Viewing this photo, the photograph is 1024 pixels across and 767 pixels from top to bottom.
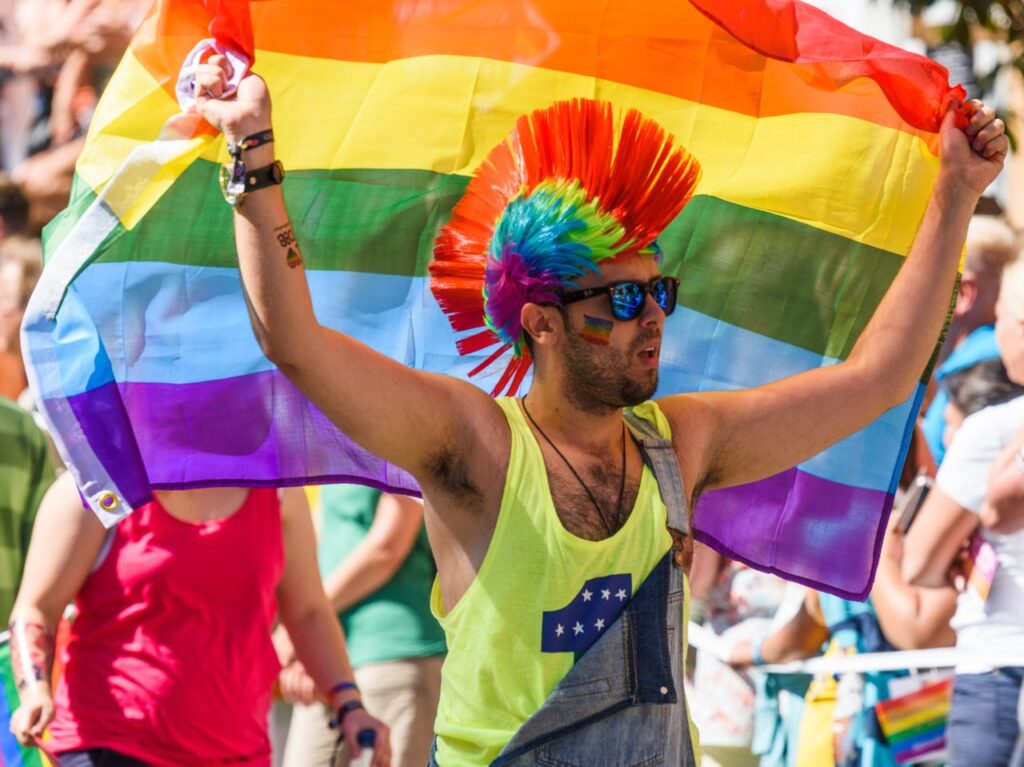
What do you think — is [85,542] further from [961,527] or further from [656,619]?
[961,527]

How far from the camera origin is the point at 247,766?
4.45 meters

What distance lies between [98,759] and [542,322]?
1923 millimetres

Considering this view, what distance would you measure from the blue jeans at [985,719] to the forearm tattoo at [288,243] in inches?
112

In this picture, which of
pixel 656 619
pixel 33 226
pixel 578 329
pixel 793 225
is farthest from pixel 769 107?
pixel 33 226

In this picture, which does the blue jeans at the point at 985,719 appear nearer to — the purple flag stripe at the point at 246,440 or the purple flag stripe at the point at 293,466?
the purple flag stripe at the point at 293,466

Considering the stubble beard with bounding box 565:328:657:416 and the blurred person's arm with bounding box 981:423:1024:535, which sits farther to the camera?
the blurred person's arm with bounding box 981:423:1024:535

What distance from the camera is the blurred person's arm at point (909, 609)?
16.6 ft

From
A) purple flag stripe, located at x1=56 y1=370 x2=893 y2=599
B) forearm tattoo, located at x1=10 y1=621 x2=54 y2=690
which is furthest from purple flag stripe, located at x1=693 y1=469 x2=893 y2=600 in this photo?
forearm tattoo, located at x1=10 y1=621 x2=54 y2=690

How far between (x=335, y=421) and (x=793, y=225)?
4.88 ft

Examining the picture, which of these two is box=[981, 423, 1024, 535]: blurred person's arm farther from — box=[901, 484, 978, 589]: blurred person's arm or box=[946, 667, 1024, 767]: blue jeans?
box=[946, 667, 1024, 767]: blue jeans

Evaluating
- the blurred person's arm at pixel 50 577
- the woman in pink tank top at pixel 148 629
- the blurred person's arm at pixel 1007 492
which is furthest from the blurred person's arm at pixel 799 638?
the blurred person's arm at pixel 50 577

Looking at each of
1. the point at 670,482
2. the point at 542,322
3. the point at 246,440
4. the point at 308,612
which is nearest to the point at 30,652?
the point at 308,612

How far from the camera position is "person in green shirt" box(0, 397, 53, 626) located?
5.32m

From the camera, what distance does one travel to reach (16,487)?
5.36 m
